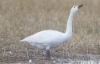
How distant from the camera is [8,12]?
14312 mm

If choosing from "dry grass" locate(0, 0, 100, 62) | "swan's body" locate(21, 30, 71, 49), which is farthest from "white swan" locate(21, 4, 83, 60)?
"dry grass" locate(0, 0, 100, 62)

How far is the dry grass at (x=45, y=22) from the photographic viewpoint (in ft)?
34.3

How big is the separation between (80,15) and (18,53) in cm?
563

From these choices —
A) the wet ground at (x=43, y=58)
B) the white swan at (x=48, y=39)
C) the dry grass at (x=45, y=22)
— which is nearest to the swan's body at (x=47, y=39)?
the white swan at (x=48, y=39)

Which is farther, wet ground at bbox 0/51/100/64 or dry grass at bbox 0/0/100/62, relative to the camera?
dry grass at bbox 0/0/100/62

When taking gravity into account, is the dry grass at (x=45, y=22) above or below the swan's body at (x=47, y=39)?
above

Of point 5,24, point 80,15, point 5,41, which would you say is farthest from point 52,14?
point 5,41

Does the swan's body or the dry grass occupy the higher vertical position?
the dry grass

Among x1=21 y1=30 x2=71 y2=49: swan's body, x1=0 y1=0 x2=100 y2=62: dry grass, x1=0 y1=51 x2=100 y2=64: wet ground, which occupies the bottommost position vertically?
x1=0 y1=51 x2=100 y2=64: wet ground

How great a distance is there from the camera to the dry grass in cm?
1045

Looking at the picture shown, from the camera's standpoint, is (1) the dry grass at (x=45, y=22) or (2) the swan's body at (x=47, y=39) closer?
(2) the swan's body at (x=47, y=39)

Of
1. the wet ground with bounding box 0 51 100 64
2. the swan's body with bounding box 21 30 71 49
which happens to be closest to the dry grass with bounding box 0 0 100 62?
the wet ground with bounding box 0 51 100 64

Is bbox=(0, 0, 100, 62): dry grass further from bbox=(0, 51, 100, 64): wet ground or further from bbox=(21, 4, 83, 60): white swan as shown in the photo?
bbox=(21, 4, 83, 60): white swan

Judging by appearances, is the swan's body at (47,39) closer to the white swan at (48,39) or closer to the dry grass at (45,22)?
the white swan at (48,39)
